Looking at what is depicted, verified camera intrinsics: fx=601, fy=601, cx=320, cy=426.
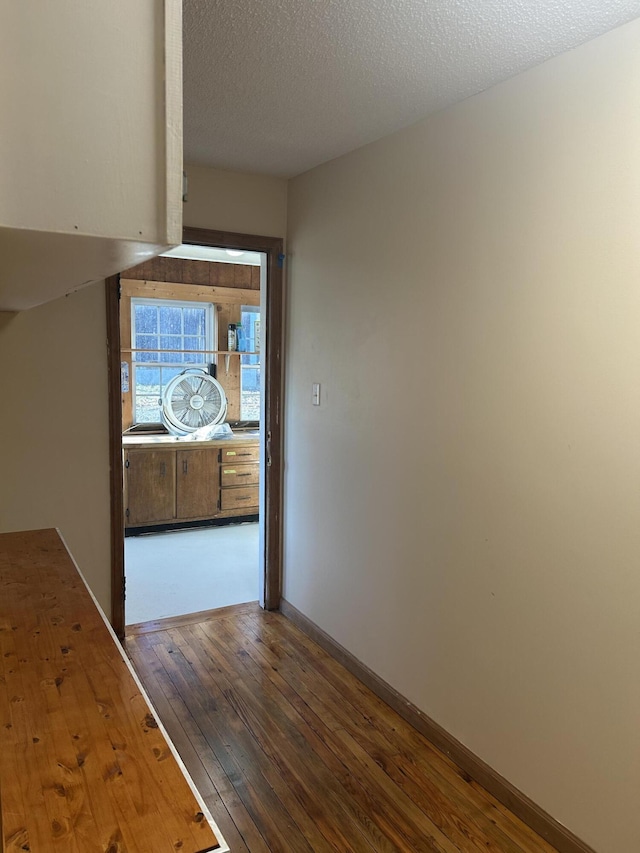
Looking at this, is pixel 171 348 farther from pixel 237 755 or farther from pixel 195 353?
pixel 237 755

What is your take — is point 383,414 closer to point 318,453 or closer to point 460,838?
point 318,453

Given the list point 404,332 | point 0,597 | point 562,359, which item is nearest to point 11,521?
point 0,597

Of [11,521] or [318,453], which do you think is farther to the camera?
[318,453]

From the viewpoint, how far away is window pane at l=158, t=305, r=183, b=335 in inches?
232

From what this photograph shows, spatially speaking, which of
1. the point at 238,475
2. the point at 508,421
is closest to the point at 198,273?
the point at 238,475

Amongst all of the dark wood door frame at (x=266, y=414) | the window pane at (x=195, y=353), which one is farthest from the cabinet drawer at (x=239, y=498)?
the dark wood door frame at (x=266, y=414)

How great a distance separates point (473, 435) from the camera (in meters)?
2.16

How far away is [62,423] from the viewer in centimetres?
289

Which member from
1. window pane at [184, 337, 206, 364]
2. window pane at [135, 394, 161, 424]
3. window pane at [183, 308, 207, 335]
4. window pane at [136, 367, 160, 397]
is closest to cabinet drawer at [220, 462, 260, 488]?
window pane at [135, 394, 161, 424]

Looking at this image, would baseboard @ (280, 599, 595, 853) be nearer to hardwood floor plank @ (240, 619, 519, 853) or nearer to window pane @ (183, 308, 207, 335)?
hardwood floor plank @ (240, 619, 519, 853)

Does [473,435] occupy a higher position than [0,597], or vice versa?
[473,435]

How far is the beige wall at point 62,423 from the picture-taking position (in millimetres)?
2770

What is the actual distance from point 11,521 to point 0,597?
124cm

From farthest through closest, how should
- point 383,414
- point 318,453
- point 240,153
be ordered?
point 318,453 → point 240,153 → point 383,414
